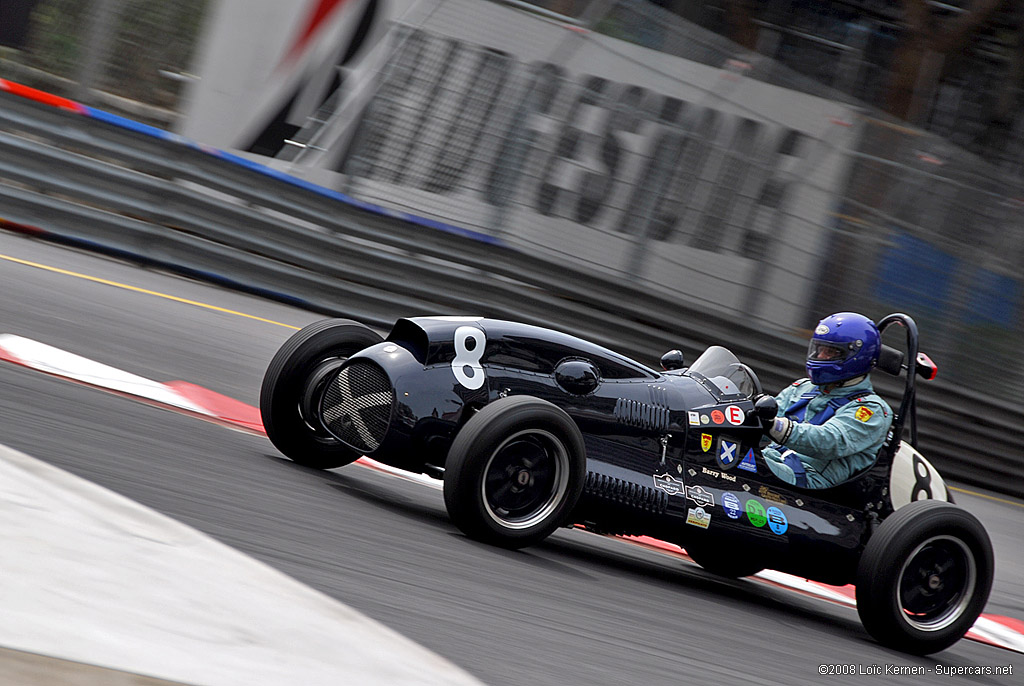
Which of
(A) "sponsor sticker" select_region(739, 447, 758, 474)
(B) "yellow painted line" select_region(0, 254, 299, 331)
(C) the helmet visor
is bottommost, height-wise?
(B) "yellow painted line" select_region(0, 254, 299, 331)

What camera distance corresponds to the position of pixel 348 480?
5461 millimetres

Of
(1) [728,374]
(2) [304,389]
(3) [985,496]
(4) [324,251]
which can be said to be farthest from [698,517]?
(3) [985,496]

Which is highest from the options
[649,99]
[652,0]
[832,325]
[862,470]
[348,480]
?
[652,0]

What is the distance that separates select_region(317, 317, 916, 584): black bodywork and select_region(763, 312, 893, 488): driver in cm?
8

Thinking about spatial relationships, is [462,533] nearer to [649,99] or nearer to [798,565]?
[798,565]

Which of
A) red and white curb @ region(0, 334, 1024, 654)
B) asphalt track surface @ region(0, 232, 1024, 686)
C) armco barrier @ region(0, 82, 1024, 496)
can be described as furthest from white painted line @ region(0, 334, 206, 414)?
armco barrier @ region(0, 82, 1024, 496)

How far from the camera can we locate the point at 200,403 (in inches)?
256

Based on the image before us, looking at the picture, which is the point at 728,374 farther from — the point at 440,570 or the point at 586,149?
the point at 586,149

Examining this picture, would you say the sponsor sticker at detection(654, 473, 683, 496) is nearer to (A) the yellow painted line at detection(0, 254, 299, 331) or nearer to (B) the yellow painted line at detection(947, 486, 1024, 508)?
(A) the yellow painted line at detection(0, 254, 299, 331)

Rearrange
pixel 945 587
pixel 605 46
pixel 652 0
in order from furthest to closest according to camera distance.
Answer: pixel 652 0
pixel 605 46
pixel 945 587

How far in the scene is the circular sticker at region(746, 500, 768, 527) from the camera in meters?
5.23

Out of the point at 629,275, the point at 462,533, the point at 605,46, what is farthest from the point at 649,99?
the point at 462,533

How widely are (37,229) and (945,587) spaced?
8.20 m

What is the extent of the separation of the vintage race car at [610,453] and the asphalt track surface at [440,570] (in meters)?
0.22
